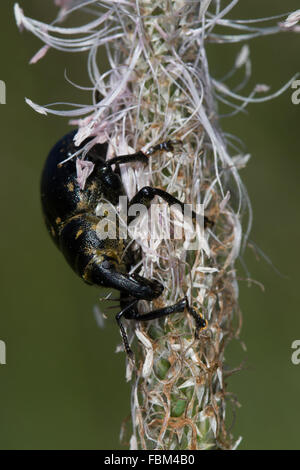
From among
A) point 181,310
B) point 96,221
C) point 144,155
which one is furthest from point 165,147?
point 181,310

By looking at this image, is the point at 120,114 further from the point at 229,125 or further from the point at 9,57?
the point at 9,57

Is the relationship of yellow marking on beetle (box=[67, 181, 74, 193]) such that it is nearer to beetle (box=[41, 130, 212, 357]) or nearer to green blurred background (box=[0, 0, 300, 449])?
beetle (box=[41, 130, 212, 357])

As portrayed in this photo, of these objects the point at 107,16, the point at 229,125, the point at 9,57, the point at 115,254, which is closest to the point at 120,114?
the point at 107,16

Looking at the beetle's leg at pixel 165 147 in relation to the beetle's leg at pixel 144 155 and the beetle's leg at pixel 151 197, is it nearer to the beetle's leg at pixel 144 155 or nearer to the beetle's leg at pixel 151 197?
the beetle's leg at pixel 144 155

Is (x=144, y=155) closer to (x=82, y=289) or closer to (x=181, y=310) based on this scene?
(x=181, y=310)

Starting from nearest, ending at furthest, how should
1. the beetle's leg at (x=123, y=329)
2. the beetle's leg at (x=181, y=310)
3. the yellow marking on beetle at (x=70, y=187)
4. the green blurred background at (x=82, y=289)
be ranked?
the beetle's leg at (x=181, y=310), the beetle's leg at (x=123, y=329), the yellow marking on beetle at (x=70, y=187), the green blurred background at (x=82, y=289)

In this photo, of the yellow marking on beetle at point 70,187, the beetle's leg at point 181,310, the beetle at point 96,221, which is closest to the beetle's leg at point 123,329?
the beetle at point 96,221

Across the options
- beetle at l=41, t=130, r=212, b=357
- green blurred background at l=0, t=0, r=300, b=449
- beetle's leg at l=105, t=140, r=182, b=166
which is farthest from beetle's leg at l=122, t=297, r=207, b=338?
green blurred background at l=0, t=0, r=300, b=449
